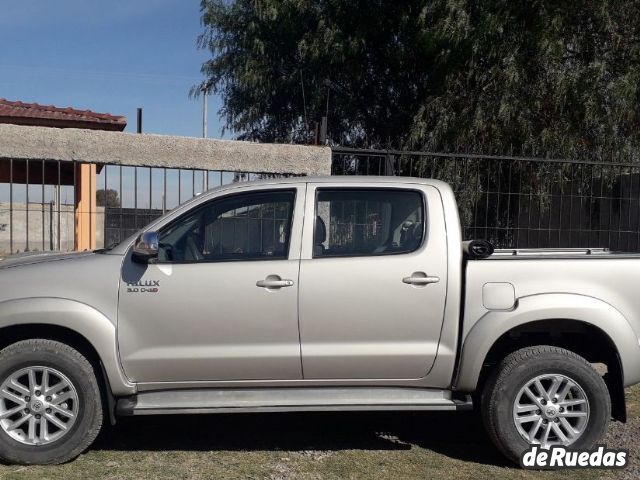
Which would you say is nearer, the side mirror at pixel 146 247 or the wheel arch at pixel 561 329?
the side mirror at pixel 146 247

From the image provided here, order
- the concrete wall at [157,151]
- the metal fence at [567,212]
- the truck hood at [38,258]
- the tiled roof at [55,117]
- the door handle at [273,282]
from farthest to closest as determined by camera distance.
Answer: the tiled roof at [55,117] → the metal fence at [567,212] → the concrete wall at [157,151] → the truck hood at [38,258] → the door handle at [273,282]

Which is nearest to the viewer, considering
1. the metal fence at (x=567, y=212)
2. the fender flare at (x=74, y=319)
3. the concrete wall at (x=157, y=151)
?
the fender flare at (x=74, y=319)

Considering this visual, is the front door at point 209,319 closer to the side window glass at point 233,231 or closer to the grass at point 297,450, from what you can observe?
the side window glass at point 233,231

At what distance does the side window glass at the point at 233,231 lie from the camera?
4465mm

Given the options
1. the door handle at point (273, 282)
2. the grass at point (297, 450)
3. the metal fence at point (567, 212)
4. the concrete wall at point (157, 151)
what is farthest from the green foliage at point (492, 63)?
the door handle at point (273, 282)

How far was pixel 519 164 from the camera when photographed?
11.0 meters

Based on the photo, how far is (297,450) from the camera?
4.72 meters

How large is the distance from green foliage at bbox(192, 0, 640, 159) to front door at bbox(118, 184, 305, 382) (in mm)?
9385

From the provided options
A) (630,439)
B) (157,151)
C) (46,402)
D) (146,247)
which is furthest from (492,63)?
(46,402)

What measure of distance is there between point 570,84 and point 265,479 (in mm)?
11181

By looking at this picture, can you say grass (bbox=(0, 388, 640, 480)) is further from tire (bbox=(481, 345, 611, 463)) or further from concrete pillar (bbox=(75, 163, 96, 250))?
concrete pillar (bbox=(75, 163, 96, 250))

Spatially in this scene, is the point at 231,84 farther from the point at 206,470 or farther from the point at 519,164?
the point at 206,470

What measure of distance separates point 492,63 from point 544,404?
35.6 feet

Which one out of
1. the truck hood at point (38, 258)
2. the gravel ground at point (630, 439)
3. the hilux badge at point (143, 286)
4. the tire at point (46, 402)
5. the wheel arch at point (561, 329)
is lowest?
the gravel ground at point (630, 439)
